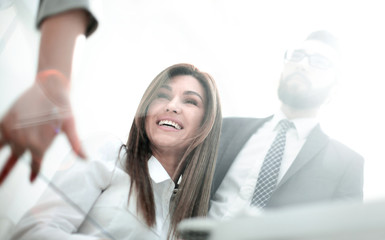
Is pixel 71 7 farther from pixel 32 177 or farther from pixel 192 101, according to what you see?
pixel 192 101

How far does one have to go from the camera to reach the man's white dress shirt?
67 cm

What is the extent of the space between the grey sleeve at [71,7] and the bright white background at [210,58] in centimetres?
1

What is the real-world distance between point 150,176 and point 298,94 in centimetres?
32

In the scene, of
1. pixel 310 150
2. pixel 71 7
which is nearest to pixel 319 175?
pixel 310 150

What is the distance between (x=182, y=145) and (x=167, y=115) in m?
0.08

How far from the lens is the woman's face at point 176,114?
0.66 metres

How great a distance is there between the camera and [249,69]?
69cm

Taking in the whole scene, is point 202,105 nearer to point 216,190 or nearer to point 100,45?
point 216,190

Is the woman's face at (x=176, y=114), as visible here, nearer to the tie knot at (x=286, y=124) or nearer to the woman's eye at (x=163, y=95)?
the woman's eye at (x=163, y=95)

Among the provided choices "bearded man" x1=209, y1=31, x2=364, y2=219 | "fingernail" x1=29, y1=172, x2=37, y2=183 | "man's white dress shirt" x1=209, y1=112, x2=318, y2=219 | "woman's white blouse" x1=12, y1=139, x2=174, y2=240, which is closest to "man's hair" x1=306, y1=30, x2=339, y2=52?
"bearded man" x1=209, y1=31, x2=364, y2=219

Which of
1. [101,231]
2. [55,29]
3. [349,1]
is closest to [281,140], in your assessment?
[349,1]

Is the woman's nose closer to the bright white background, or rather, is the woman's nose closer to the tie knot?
the bright white background

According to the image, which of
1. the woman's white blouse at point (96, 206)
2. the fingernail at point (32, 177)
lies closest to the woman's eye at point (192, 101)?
the woman's white blouse at point (96, 206)

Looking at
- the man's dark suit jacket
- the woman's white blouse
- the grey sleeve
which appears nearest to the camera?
the grey sleeve
